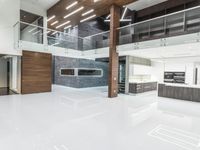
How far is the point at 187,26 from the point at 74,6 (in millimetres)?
5892

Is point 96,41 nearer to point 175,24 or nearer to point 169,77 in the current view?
point 175,24

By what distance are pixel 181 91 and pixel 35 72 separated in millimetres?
8311

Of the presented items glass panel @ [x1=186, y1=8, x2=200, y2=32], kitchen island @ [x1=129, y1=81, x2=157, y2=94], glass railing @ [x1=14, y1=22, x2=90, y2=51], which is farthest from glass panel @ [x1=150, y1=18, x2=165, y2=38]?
glass railing @ [x1=14, y1=22, x2=90, y2=51]

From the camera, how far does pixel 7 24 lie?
7.71 metres

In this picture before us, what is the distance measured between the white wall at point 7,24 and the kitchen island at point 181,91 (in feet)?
28.0

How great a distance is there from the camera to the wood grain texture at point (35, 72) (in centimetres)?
812

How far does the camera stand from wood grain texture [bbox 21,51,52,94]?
812 centimetres

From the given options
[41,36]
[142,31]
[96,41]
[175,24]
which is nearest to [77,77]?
[96,41]

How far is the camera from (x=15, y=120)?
3.83m

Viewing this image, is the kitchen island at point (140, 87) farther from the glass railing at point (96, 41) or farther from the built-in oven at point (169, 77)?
the glass railing at point (96, 41)

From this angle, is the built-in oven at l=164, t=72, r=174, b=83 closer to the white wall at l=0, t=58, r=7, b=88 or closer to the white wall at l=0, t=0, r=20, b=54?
the white wall at l=0, t=0, r=20, b=54

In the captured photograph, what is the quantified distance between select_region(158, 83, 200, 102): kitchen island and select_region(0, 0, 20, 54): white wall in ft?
28.0

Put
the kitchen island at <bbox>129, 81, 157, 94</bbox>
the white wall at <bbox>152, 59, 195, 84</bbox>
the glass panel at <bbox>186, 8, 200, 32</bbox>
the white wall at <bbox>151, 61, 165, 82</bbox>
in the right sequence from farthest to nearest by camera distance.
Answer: the white wall at <bbox>151, 61, 165, 82</bbox>, the white wall at <bbox>152, 59, 195, 84</bbox>, the kitchen island at <bbox>129, 81, 157, 94</bbox>, the glass panel at <bbox>186, 8, 200, 32</bbox>

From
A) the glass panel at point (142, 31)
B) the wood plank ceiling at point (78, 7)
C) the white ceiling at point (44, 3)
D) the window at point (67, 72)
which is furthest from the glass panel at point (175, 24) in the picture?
the window at point (67, 72)
